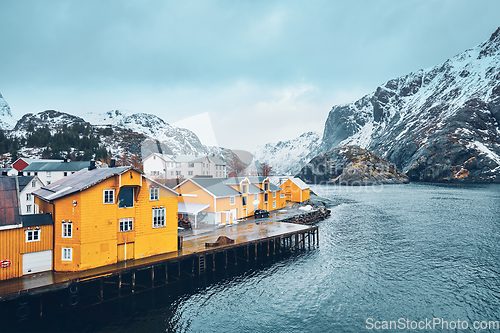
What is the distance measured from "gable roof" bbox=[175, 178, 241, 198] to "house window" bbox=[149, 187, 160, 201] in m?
17.4

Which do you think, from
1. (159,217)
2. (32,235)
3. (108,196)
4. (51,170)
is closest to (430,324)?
(159,217)

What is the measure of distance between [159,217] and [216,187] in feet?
68.2

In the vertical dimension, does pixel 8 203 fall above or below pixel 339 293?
above

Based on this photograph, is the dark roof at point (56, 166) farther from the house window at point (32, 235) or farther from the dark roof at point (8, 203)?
the house window at point (32, 235)

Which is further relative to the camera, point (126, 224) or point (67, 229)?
point (126, 224)

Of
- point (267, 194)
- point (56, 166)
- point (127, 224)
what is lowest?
point (127, 224)

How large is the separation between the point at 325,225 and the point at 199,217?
92.6 feet

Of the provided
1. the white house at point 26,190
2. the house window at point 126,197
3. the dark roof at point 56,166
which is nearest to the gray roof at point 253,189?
the house window at point 126,197

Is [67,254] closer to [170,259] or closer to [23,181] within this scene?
[170,259]

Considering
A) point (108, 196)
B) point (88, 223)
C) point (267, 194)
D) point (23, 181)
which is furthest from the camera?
point (267, 194)

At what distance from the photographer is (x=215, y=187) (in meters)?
51.0

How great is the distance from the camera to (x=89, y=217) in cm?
2594

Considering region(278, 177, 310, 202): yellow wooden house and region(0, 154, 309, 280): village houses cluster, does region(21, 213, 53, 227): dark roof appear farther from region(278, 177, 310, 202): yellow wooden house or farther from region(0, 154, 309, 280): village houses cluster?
region(278, 177, 310, 202): yellow wooden house

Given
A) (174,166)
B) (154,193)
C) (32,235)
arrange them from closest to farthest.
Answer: (32,235) < (154,193) < (174,166)
